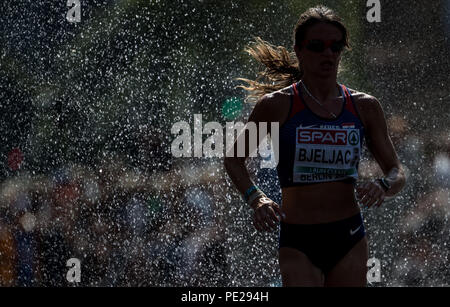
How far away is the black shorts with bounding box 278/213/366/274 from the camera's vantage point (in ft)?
12.1

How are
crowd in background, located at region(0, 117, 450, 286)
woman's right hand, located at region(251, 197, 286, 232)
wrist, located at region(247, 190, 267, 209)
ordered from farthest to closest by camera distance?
crowd in background, located at region(0, 117, 450, 286) < wrist, located at region(247, 190, 267, 209) < woman's right hand, located at region(251, 197, 286, 232)

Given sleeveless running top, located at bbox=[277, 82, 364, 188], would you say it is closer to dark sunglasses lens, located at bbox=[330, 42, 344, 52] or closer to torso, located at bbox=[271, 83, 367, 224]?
torso, located at bbox=[271, 83, 367, 224]

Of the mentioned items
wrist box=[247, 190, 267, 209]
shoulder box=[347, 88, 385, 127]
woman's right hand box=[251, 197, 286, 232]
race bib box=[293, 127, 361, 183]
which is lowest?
woman's right hand box=[251, 197, 286, 232]

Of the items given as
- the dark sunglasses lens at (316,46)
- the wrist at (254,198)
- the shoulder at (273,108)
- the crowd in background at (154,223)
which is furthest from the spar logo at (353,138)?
the crowd in background at (154,223)

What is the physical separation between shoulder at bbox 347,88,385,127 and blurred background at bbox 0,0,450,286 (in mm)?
4760

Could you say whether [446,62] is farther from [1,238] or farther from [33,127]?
[1,238]

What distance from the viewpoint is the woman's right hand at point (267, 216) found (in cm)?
335

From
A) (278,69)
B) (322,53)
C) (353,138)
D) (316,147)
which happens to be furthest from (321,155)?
(278,69)

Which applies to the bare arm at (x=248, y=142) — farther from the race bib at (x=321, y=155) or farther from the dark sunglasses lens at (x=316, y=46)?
the dark sunglasses lens at (x=316, y=46)

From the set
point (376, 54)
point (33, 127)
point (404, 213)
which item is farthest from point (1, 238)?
point (376, 54)

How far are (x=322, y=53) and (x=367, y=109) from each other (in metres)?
A: 0.37

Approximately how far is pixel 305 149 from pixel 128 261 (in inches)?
227

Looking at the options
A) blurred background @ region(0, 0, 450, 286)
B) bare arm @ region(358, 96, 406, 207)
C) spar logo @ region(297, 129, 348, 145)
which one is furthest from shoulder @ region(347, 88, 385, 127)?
blurred background @ region(0, 0, 450, 286)

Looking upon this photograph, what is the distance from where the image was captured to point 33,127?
10.9m
